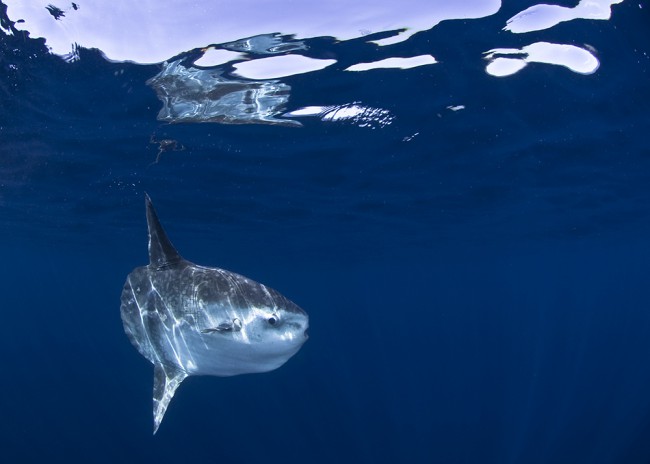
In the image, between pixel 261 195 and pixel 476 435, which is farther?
pixel 476 435

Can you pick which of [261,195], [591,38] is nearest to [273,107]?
[591,38]

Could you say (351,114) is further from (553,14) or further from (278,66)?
(553,14)

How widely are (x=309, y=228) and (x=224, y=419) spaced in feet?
40.0

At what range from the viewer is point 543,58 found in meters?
8.95

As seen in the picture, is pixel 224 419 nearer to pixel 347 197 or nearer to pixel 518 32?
pixel 347 197

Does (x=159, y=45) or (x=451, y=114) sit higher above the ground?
(x=159, y=45)

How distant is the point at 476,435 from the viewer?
910 inches

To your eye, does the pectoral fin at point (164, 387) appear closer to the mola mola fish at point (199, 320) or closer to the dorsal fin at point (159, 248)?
the mola mola fish at point (199, 320)

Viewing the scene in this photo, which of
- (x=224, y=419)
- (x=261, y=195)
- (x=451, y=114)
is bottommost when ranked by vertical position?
(x=224, y=419)

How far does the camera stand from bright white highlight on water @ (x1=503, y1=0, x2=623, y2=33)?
24.0 ft

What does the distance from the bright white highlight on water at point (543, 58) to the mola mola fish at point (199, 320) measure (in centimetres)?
731

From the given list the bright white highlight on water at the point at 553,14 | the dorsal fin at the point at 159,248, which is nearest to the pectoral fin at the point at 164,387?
the dorsal fin at the point at 159,248

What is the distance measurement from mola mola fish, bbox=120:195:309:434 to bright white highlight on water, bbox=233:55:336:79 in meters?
5.06

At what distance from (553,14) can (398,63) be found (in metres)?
2.82
